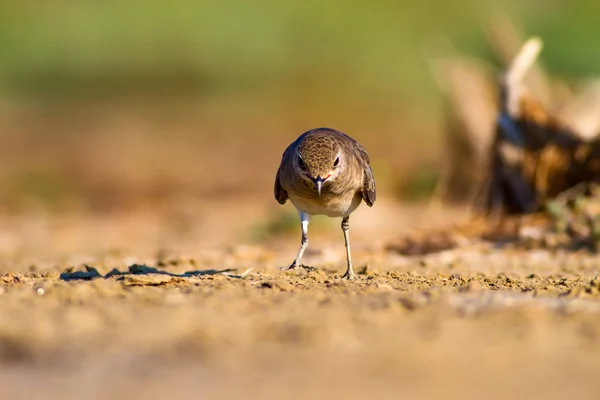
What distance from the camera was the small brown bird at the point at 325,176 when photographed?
636 centimetres

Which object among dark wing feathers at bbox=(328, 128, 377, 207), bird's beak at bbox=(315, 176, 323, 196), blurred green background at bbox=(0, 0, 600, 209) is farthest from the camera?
blurred green background at bbox=(0, 0, 600, 209)

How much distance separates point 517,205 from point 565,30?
51.2ft

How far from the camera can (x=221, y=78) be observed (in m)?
25.0

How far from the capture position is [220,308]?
474cm

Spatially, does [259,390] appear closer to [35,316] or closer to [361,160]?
[35,316]

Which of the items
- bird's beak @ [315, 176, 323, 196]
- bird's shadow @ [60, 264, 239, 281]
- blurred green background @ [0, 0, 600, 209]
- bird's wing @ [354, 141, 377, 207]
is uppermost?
blurred green background @ [0, 0, 600, 209]

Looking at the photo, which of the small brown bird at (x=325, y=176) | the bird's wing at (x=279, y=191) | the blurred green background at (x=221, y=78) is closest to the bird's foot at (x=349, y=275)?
the small brown bird at (x=325, y=176)

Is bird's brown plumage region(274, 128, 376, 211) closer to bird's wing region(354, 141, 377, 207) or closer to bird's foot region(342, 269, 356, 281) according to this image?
bird's wing region(354, 141, 377, 207)

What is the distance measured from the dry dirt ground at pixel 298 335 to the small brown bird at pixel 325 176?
17.7 inches

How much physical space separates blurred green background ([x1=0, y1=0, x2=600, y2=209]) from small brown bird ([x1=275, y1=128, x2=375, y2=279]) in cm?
886

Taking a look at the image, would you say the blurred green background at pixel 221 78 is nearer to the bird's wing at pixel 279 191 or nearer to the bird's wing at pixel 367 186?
the bird's wing at pixel 279 191

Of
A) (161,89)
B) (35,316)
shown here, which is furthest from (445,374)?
(161,89)

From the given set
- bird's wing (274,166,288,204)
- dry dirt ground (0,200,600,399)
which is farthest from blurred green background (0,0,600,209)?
dry dirt ground (0,200,600,399)

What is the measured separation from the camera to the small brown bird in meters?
6.36
